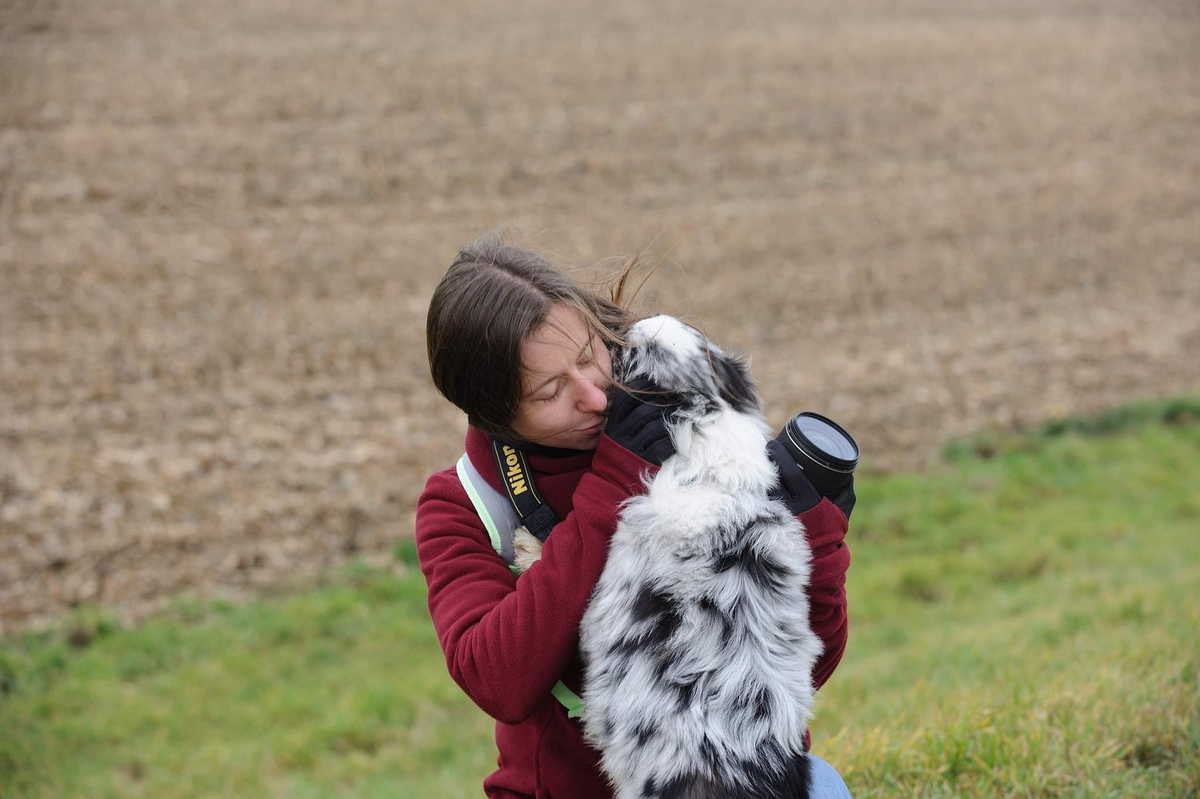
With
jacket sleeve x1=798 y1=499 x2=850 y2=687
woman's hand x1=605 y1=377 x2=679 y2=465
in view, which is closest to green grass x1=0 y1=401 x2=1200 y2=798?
jacket sleeve x1=798 y1=499 x2=850 y2=687

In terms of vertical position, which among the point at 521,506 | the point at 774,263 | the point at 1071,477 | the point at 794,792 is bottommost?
the point at 1071,477

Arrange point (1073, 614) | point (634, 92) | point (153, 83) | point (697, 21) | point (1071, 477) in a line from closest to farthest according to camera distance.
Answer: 1. point (1073, 614)
2. point (1071, 477)
3. point (153, 83)
4. point (634, 92)
5. point (697, 21)

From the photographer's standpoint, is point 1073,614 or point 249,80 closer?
point 1073,614

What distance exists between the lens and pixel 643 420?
68.1 inches

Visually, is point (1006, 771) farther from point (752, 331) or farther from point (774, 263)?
point (774, 263)

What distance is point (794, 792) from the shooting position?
5.55 feet

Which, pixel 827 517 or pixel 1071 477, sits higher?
pixel 827 517

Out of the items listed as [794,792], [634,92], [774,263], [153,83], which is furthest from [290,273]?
[794,792]

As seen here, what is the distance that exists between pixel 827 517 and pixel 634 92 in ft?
43.4

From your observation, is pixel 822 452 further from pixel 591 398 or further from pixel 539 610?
pixel 539 610

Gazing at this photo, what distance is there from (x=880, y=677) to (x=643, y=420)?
147 inches

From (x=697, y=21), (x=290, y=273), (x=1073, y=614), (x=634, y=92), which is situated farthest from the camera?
(x=697, y=21)

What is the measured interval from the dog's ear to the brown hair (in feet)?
0.62

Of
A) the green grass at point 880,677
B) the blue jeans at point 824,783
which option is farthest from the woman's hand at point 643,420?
the green grass at point 880,677
